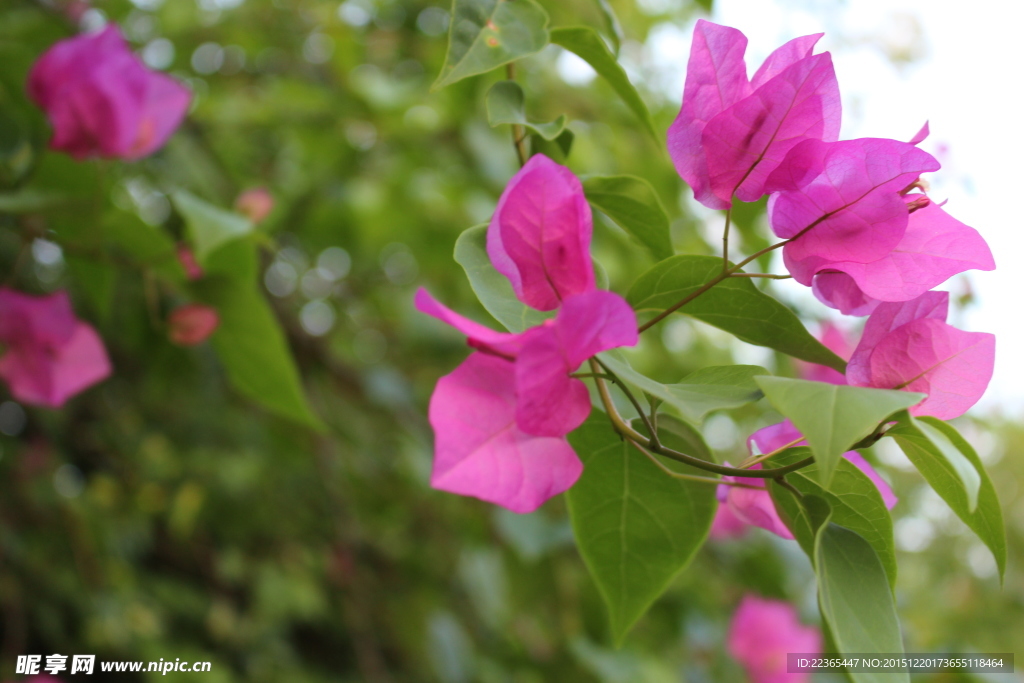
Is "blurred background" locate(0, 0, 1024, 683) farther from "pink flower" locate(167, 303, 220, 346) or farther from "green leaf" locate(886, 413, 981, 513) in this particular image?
"green leaf" locate(886, 413, 981, 513)

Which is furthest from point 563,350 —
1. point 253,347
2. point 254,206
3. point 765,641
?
point 765,641

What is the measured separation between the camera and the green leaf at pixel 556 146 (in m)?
0.36

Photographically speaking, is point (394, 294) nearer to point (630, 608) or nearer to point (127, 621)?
point (127, 621)

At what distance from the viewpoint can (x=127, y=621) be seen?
1309 millimetres

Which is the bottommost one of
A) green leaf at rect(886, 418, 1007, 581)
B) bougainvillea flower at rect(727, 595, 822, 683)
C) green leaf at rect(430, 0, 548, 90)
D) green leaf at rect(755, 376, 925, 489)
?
bougainvillea flower at rect(727, 595, 822, 683)

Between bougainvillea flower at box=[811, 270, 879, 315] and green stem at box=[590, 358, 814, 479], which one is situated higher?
bougainvillea flower at box=[811, 270, 879, 315]

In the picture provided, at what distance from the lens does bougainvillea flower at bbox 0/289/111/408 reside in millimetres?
586

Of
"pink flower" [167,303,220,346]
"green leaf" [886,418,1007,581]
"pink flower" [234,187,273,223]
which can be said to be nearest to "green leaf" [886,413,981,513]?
"green leaf" [886,418,1007,581]

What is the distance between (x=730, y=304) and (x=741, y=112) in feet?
0.25

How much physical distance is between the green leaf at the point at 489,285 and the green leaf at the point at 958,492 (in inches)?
5.2

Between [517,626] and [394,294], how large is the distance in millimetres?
659

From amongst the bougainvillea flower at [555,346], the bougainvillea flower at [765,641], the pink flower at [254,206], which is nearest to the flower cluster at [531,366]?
the bougainvillea flower at [555,346]

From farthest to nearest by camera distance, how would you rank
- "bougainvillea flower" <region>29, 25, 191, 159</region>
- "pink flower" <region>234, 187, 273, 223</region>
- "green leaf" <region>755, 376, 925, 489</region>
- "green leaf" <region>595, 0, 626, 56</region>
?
"pink flower" <region>234, 187, 273, 223</region>, "bougainvillea flower" <region>29, 25, 191, 159</region>, "green leaf" <region>595, 0, 626, 56</region>, "green leaf" <region>755, 376, 925, 489</region>

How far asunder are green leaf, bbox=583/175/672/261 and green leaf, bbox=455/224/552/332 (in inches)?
2.7
